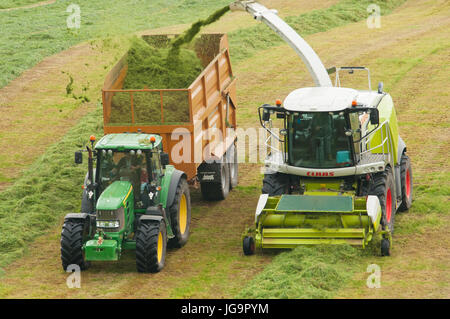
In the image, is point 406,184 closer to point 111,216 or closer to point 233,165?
point 233,165

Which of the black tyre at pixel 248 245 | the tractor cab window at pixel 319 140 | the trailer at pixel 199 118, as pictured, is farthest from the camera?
the trailer at pixel 199 118

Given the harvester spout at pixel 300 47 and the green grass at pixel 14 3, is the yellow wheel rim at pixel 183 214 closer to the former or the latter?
the harvester spout at pixel 300 47

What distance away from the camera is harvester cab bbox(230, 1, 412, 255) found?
1306 cm

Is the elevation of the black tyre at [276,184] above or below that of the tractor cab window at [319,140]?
below

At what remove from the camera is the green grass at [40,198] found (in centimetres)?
1446

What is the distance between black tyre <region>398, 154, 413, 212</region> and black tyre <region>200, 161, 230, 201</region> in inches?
150

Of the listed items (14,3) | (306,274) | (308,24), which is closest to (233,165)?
(306,274)

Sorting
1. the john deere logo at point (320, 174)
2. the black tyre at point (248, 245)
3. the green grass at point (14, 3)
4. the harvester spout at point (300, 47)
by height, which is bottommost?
the black tyre at point (248, 245)

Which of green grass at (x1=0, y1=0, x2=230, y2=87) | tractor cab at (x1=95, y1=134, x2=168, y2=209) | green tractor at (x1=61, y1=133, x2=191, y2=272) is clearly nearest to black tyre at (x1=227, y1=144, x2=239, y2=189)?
green tractor at (x1=61, y1=133, x2=191, y2=272)

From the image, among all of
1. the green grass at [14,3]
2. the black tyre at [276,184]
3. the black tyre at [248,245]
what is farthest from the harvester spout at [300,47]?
the green grass at [14,3]

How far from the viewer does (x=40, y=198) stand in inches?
646

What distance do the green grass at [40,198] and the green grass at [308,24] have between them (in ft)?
38.9

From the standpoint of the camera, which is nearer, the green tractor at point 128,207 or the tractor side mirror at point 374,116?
the green tractor at point 128,207

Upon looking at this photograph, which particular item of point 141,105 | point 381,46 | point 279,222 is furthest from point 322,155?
point 381,46
